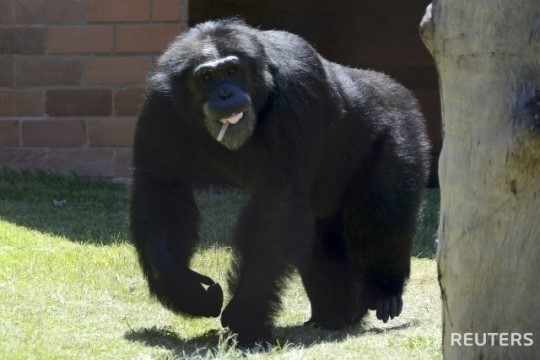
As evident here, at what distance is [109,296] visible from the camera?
633 cm

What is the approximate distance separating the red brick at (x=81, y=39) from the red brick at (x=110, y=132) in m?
0.63

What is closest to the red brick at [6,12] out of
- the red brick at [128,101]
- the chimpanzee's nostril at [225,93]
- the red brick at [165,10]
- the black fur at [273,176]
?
the red brick at [128,101]

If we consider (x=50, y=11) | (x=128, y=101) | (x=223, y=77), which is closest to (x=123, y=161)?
(x=128, y=101)

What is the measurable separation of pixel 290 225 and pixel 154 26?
4.27m

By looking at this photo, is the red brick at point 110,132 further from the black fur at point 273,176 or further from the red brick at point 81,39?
the black fur at point 273,176

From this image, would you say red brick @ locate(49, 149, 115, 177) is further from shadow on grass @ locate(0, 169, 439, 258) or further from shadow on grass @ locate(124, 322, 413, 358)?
shadow on grass @ locate(124, 322, 413, 358)

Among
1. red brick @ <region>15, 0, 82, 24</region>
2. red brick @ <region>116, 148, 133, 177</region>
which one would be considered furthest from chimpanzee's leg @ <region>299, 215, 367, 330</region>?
red brick @ <region>15, 0, 82, 24</region>

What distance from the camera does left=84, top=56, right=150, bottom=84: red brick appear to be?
30.9ft

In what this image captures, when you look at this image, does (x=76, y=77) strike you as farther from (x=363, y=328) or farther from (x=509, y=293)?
(x=509, y=293)

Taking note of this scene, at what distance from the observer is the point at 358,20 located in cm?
1252

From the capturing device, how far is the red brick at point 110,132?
31.1 feet

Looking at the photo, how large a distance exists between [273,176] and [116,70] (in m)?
4.25

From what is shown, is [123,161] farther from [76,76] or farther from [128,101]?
[76,76]

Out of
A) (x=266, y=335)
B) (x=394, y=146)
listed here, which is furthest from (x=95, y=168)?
(x=266, y=335)
